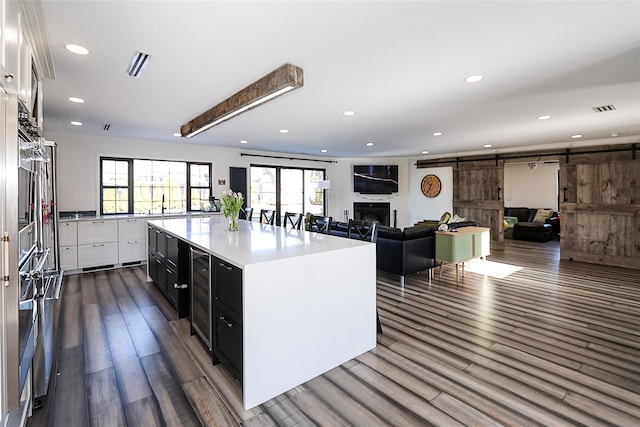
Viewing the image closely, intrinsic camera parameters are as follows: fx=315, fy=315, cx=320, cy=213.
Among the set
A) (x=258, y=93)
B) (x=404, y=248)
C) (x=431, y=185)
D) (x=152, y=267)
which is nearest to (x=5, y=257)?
(x=258, y=93)

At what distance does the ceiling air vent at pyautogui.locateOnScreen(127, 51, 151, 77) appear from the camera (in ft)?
8.07

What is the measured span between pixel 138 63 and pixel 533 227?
391 inches

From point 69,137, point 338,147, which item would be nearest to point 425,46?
point 338,147

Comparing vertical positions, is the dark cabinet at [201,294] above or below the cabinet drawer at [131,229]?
below

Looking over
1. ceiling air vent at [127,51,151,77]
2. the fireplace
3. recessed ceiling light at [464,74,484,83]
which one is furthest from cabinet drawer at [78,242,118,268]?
the fireplace

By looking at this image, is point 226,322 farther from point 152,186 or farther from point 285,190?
point 285,190

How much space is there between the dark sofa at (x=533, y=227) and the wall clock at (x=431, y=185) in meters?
2.64

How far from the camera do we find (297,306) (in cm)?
227

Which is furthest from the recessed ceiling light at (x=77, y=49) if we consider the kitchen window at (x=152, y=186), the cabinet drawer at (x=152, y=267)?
the kitchen window at (x=152, y=186)

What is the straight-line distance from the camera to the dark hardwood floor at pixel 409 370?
197 cm

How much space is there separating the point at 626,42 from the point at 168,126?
17.6 feet

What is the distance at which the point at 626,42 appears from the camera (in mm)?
2258

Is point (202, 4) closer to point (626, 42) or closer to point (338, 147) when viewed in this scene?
point (626, 42)

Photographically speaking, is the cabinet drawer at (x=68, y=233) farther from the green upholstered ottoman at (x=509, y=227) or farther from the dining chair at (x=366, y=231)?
the green upholstered ottoman at (x=509, y=227)
